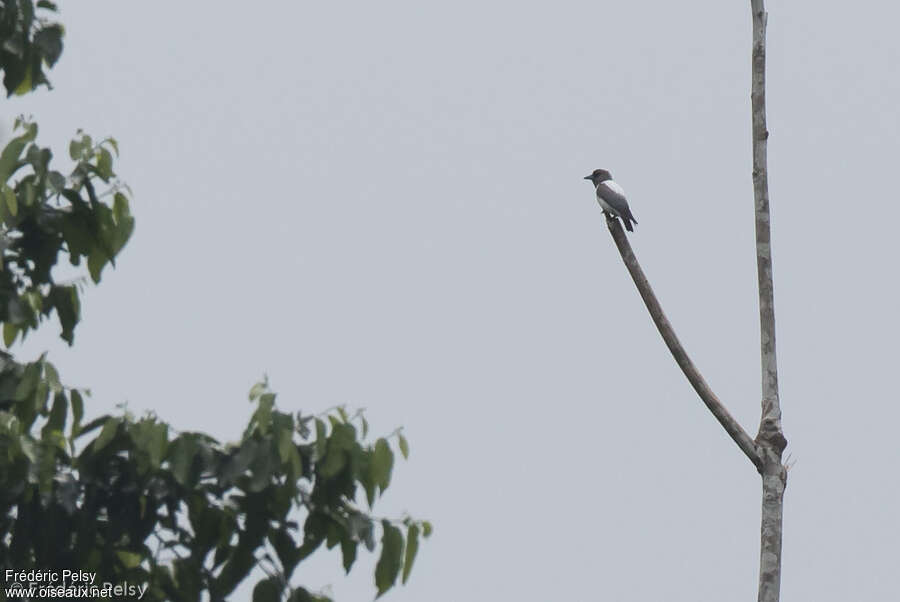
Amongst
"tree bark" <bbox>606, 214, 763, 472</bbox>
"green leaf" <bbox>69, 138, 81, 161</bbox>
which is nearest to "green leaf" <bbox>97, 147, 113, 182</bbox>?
"green leaf" <bbox>69, 138, 81, 161</bbox>

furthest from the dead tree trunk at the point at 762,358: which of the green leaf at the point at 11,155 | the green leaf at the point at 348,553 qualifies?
the green leaf at the point at 11,155

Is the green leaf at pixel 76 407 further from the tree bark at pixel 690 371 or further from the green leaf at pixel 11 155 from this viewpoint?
the tree bark at pixel 690 371

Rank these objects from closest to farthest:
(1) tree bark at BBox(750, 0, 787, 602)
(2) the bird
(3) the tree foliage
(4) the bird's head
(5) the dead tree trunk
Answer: (3) the tree foliage
(1) tree bark at BBox(750, 0, 787, 602)
(5) the dead tree trunk
(2) the bird
(4) the bird's head

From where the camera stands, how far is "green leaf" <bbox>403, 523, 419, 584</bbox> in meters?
4.98

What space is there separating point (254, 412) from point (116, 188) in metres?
1.06

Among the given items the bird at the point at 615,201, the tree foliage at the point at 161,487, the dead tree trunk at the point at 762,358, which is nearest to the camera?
the tree foliage at the point at 161,487

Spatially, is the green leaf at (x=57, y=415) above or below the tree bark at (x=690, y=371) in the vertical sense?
below

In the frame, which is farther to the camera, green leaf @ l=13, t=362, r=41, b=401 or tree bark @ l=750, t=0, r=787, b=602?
tree bark @ l=750, t=0, r=787, b=602

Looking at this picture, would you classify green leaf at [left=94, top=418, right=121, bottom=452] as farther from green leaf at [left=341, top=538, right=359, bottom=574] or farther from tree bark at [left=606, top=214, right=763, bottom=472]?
tree bark at [left=606, top=214, right=763, bottom=472]

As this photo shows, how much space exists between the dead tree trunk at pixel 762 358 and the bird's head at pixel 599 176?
6.26 metres

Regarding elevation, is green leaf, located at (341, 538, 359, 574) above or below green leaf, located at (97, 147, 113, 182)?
below

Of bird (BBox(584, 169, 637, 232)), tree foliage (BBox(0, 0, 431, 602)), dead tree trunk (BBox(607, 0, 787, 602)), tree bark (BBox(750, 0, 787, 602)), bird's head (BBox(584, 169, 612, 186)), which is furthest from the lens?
bird's head (BBox(584, 169, 612, 186))

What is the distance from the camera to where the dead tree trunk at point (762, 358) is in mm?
8555

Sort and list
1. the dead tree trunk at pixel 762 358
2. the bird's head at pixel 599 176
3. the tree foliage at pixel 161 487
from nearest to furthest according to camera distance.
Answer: the tree foliage at pixel 161 487, the dead tree trunk at pixel 762 358, the bird's head at pixel 599 176
